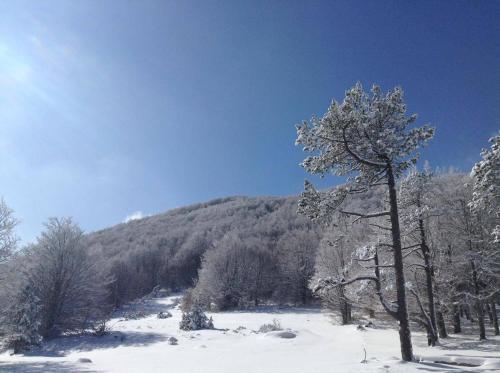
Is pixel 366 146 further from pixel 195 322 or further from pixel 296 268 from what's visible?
pixel 296 268

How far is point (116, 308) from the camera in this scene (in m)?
72.1

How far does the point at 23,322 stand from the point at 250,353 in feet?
51.1

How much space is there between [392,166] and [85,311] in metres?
31.6

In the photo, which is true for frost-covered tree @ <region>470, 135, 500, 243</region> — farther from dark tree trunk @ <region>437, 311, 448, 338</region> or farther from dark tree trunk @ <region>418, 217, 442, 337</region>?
dark tree trunk @ <region>437, 311, 448, 338</region>

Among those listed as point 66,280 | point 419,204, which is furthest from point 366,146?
point 66,280

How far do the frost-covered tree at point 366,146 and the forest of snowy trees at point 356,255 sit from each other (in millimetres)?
41

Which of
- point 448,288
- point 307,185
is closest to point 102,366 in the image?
point 307,185

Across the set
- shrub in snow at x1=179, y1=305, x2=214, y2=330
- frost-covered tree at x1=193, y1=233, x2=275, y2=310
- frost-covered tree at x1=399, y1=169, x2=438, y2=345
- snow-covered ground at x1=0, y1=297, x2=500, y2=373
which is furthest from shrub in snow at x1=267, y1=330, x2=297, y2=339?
frost-covered tree at x1=193, y1=233, x2=275, y2=310

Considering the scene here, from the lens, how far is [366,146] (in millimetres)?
12836

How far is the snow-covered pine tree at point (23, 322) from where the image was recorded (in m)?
23.0

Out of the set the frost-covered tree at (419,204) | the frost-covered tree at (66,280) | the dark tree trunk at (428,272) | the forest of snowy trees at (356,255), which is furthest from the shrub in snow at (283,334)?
the frost-covered tree at (66,280)

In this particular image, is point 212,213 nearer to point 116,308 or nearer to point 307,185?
point 116,308

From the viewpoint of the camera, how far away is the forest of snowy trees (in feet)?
42.6

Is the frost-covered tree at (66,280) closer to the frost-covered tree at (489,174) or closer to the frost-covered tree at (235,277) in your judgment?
the frost-covered tree at (235,277)
